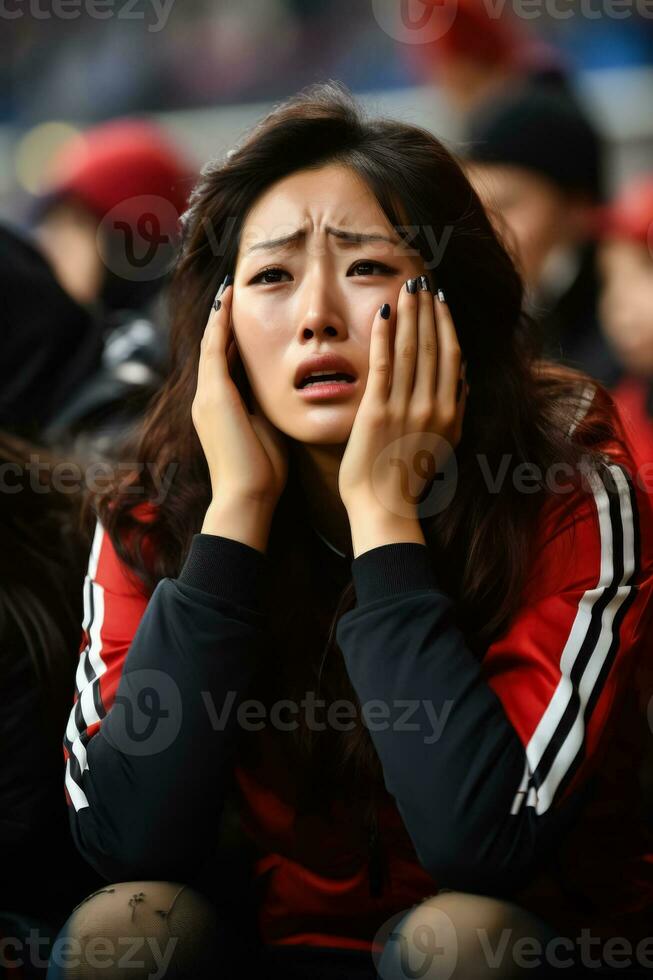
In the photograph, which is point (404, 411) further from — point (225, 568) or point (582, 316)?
point (582, 316)

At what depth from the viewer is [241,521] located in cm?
108

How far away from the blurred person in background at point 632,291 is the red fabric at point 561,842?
91cm

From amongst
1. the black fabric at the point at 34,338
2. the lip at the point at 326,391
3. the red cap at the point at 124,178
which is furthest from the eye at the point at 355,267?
the red cap at the point at 124,178

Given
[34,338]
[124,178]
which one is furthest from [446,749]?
[124,178]

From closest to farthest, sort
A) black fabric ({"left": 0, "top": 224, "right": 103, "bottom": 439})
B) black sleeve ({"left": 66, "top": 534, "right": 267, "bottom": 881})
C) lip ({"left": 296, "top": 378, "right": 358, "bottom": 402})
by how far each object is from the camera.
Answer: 1. black sleeve ({"left": 66, "top": 534, "right": 267, "bottom": 881})
2. lip ({"left": 296, "top": 378, "right": 358, "bottom": 402})
3. black fabric ({"left": 0, "top": 224, "right": 103, "bottom": 439})

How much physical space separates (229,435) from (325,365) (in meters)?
0.12

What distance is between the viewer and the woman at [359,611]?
938mm

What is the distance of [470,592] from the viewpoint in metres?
1.07

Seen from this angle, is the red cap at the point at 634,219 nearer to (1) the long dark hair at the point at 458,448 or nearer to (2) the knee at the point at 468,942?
(1) the long dark hair at the point at 458,448

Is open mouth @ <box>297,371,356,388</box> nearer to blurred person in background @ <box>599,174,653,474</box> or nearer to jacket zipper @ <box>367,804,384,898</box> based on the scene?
jacket zipper @ <box>367,804,384,898</box>

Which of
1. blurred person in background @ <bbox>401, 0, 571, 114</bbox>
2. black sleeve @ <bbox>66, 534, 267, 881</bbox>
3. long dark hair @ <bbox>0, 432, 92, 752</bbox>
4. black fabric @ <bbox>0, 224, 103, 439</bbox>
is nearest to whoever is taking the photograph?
black sleeve @ <bbox>66, 534, 267, 881</bbox>

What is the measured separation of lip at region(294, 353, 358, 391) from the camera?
3.52ft

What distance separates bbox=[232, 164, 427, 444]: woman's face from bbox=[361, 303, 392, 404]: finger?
0.8 inches

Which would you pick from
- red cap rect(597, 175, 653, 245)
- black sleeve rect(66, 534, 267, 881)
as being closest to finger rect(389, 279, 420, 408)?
black sleeve rect(66, 534, 267, 881)
